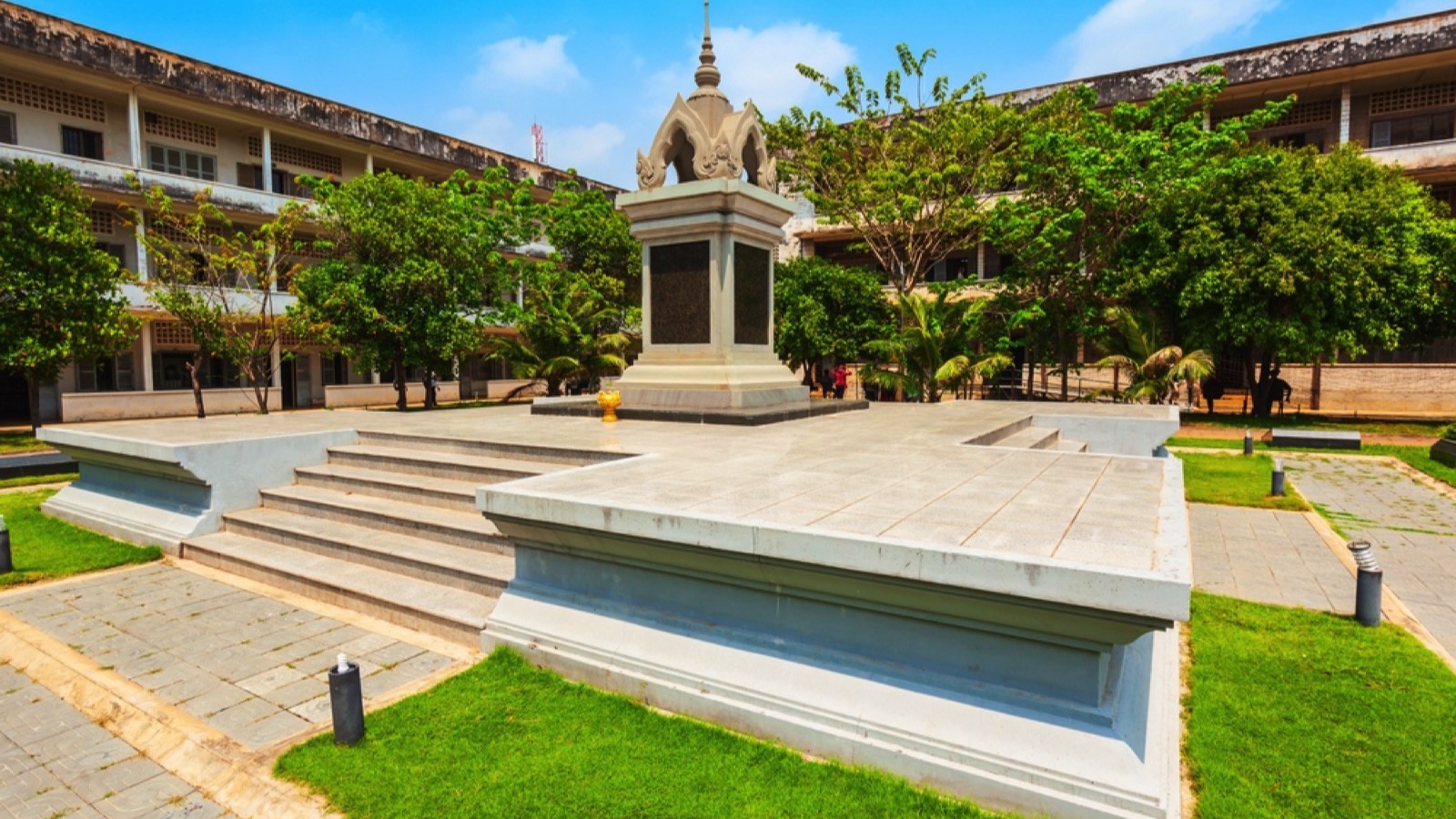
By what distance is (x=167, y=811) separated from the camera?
3252 millimetres

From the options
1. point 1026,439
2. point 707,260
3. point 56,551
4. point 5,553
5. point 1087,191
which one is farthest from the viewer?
point 1087,191

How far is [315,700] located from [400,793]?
1243 millimetres

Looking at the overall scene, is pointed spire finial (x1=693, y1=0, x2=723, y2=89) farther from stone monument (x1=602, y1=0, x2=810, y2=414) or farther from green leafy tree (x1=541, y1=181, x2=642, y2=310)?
green leafy tree (x1=541, y1=181, x2=642, y2=310)

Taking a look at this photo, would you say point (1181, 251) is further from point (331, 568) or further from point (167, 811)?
Result: point (167, 811)

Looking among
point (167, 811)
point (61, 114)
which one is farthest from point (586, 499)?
point (61, 114)

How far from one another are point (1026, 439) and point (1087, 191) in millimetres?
14856

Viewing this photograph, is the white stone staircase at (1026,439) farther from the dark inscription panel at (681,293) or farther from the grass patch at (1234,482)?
the dark inscription panel at (681,293)

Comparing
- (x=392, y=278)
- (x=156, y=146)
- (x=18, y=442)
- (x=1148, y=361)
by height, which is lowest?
(x=18, y=442)

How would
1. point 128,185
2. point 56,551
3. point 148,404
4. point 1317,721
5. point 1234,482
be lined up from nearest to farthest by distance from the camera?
point 1317,721, point 56,551, point 1234,482, point 128,185, point 148,404

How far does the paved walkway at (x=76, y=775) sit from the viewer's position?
3.28 metres

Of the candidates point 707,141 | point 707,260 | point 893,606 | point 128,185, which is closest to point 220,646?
point 893,606

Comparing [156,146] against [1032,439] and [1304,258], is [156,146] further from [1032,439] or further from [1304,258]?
[1304,258]

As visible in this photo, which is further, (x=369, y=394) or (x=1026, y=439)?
(x=369, y=394)

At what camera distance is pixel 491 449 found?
287 inches
